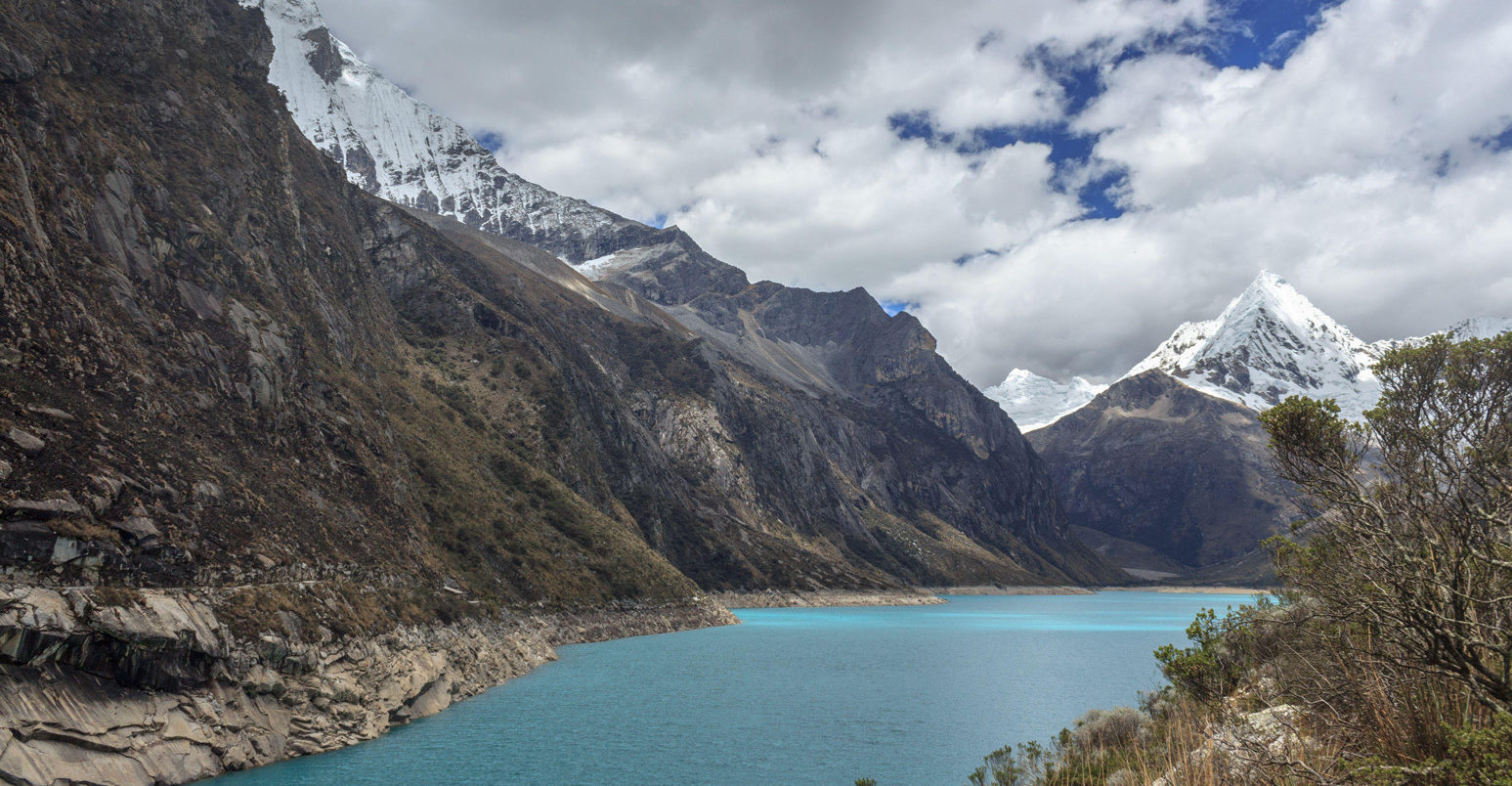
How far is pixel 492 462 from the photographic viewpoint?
109 meters

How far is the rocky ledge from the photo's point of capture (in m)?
26.3

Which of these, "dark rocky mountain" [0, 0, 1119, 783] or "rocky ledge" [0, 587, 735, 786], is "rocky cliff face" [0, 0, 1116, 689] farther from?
"rocky ledge" [0, 587, 735, 786]

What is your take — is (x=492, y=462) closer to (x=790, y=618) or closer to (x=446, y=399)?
(x=446, y=399)

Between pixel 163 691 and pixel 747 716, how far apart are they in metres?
32.1

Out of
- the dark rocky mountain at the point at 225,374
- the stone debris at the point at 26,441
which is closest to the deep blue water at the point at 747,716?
the dark rocky mountain at the point at 225,374

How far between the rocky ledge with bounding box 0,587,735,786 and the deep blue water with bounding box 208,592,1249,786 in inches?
68.9

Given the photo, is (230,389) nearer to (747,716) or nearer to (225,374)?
(225,374)

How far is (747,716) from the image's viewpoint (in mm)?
52406

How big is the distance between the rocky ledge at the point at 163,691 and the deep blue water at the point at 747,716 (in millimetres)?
1749

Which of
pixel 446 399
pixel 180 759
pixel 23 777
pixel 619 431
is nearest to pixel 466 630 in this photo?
pixel 180 759

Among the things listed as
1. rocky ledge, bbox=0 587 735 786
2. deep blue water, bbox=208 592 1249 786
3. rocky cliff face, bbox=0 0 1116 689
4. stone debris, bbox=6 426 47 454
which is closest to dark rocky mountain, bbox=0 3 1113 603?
stone debris, bbox=6 426 47 454

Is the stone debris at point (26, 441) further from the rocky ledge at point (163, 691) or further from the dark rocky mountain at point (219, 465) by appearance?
the rocky ledge at point (163, 691)

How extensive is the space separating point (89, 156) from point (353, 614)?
38.7 meters

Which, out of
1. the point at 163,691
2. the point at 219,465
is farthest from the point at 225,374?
the point at 163,691
